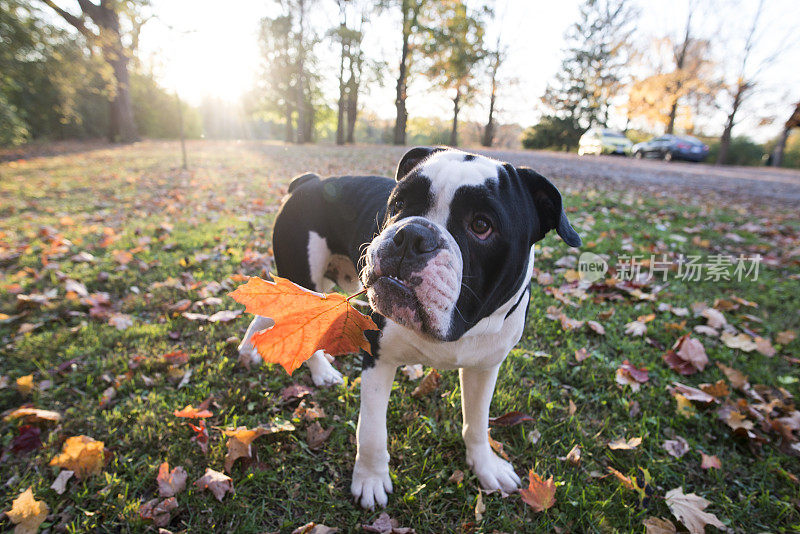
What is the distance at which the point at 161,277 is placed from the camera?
430cm

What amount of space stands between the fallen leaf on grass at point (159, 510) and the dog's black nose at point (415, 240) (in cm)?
170

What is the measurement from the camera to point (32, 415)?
2391mm

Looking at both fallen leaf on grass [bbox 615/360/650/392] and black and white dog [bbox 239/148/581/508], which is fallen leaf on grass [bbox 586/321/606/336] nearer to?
fallen leaf on grass [bbox 615/360/650/392]

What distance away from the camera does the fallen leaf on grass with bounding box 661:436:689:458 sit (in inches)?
96.1

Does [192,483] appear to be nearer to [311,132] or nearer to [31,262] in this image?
[31,262]

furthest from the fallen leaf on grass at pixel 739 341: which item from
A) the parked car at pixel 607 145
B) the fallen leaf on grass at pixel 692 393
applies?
the parked car at pixel 607 145

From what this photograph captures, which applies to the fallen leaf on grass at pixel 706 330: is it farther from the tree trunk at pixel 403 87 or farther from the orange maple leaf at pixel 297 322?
the tree trunk at pixel 403 87

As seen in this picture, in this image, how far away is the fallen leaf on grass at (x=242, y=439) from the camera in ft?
7.11

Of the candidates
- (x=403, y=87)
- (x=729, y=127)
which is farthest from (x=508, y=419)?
A: (x=729, y=127)

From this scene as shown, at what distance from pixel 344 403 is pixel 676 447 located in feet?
6.82

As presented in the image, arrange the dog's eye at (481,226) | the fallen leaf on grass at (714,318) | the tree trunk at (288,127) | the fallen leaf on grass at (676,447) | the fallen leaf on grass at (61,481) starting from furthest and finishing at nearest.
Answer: the tree trunk at (288,127)
the fallen leaf on grass at (714,318)
the fallen leaf on grass at (676,447)
the fallen leaf on grass at (61,481)
the dog's eye at (481,226)

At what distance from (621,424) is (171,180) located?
1060cm

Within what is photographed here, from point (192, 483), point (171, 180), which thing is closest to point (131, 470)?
point (192, 483)

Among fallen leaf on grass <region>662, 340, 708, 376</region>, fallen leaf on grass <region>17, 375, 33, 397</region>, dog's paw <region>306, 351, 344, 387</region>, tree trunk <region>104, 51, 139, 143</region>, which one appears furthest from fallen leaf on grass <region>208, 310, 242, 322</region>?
tree trunk <region>104, 51, 139, 143</region>
